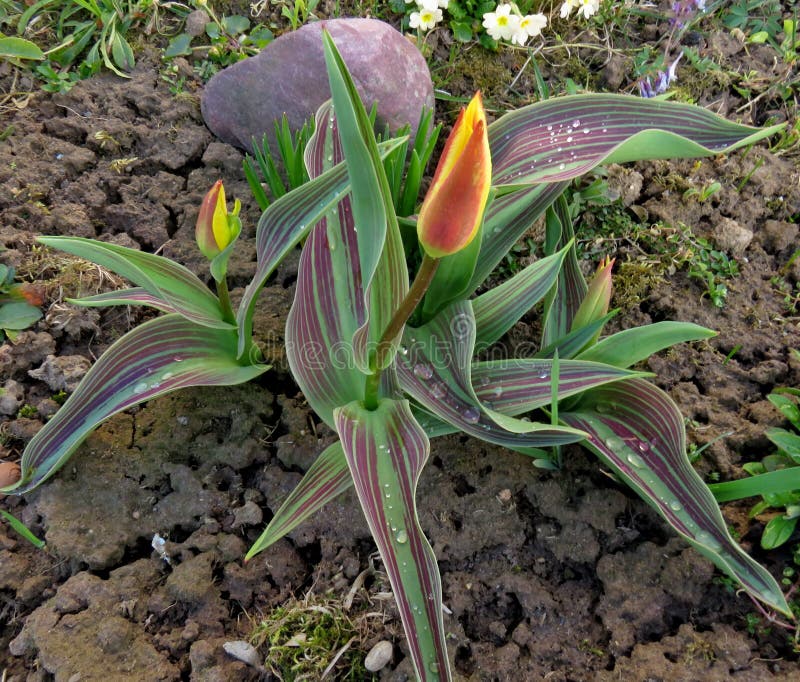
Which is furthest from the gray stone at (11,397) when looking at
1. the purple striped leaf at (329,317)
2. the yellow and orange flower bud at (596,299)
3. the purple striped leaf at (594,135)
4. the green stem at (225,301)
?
the yellow and orange flower bud at (596,299)

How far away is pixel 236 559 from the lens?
1.29 m

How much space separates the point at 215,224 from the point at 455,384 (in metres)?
0.58

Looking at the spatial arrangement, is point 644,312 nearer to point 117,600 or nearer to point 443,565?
point 443,565

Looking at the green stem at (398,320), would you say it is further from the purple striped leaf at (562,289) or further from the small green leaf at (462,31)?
the small green leaf at (462,31)

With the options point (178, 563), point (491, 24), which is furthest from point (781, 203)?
point (178, 563)

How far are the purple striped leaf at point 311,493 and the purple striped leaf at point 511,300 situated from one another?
43 centimetres

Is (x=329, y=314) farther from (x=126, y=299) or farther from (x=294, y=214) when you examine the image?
(x=126, y=299)

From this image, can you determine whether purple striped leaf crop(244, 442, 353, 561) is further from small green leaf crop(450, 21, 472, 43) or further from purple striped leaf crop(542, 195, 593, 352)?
small green leaf crop(450, 21, 472, 43)

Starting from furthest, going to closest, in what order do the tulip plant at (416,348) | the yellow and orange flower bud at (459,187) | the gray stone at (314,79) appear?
the gray stone at (314,79) → the tulip plant at (416,348) → the yellow and orange flower bud at (459,187)

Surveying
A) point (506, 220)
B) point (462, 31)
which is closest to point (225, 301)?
point (506, 220)

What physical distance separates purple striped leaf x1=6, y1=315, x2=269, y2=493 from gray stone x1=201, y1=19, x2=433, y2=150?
0.80m

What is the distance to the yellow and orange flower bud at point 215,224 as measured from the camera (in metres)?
1.19

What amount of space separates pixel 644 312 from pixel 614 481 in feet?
1.85

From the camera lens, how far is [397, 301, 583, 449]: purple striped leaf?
1163mm
